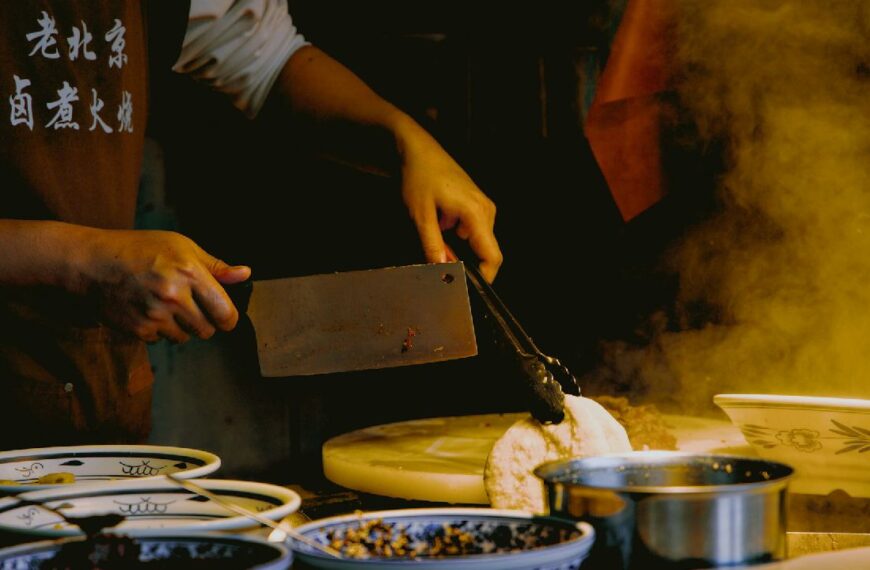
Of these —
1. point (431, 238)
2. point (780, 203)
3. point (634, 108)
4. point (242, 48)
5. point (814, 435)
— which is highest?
point (242, 48)

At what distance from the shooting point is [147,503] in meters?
1.32

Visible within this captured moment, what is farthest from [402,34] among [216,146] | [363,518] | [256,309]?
[363,518]

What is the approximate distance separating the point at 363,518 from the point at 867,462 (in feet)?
4.08

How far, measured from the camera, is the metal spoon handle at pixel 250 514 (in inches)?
42.6

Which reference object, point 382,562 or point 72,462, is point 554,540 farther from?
point 72,462

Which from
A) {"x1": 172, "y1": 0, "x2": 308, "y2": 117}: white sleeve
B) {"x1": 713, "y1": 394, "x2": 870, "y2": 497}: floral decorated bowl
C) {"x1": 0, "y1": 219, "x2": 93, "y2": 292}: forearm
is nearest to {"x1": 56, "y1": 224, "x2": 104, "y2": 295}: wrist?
{"x1": 0, "y1": 219, "x2": 93, "y2": 292}: forearm

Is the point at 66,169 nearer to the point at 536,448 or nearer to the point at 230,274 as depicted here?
the point at 230,274

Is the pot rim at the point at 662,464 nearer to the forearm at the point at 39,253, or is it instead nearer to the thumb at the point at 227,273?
the thumb at the point at 227,273

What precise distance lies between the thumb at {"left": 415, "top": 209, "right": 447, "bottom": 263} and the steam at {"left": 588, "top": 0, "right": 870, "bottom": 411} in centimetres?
117

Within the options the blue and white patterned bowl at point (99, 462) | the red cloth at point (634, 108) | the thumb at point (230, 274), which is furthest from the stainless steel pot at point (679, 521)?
the red cloth at point (634, 108)

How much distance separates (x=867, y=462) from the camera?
1.99 m

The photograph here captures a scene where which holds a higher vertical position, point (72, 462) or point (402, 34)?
point (402, 34)

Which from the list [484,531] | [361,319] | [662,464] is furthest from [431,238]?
[484,531]

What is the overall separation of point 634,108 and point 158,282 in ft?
5.56
